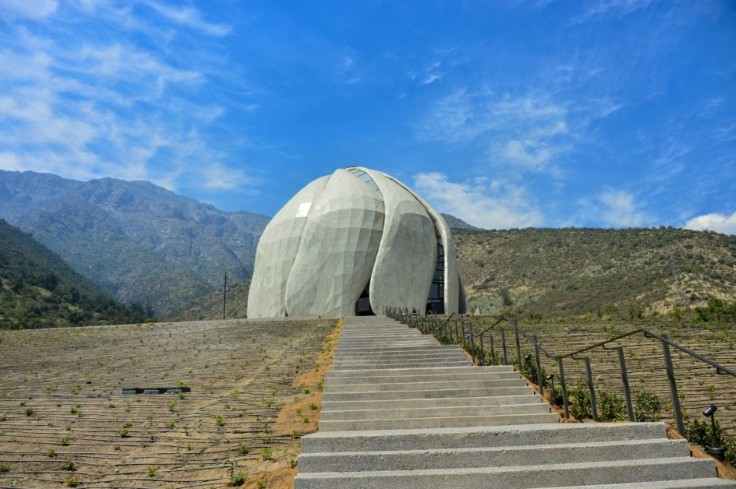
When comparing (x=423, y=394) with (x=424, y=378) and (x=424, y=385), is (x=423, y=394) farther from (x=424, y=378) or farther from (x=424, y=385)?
(x=424, y=378)

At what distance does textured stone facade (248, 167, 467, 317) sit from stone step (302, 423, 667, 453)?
70.0ft

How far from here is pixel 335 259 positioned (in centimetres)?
2739

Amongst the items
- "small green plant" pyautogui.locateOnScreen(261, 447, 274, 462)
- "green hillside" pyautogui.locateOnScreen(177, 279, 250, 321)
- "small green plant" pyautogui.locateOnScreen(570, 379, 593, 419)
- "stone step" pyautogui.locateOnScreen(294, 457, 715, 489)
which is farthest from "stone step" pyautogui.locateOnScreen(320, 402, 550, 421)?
"green hillside" pyautogui.locateOnScreen(177, 279, 250, 321)

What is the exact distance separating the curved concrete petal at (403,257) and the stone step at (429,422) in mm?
20144

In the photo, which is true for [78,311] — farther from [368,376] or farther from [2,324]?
[368,376]

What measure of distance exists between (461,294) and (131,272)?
184496 mm

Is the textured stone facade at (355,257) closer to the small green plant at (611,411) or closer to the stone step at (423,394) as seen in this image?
the stone step at (423,394)

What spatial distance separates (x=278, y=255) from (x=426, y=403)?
2278cm

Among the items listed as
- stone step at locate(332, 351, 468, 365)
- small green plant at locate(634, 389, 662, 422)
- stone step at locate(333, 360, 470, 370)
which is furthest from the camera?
stone step at locate(332, 351, 468, 365)

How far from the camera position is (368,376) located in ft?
29.4

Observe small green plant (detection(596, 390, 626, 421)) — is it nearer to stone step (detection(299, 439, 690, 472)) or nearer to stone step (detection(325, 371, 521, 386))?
stone step (detection(299, 439, 690, 472))

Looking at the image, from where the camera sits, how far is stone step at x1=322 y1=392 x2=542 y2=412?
732 cm

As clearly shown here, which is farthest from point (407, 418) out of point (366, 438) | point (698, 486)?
point (698, 486)

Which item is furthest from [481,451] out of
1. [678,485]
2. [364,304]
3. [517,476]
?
[364,304]
